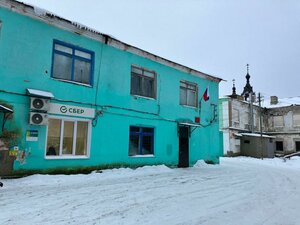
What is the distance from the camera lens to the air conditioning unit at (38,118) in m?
9.35

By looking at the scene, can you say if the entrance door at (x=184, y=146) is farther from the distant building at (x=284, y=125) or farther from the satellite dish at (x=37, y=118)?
the distant building at (x=284, y=125)

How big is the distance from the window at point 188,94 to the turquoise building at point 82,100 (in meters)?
0.12

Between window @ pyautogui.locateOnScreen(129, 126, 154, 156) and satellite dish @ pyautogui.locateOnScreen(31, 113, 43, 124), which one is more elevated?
satellite dish @ pyautogui.locateOnScreen(31, 113, 43, 124)

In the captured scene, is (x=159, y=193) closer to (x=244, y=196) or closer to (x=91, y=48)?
(x=244, y=196)

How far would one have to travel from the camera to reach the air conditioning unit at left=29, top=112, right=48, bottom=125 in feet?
30.7

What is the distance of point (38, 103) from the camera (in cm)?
950

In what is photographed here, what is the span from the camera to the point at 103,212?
572 cm

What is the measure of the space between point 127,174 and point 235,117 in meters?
20.8

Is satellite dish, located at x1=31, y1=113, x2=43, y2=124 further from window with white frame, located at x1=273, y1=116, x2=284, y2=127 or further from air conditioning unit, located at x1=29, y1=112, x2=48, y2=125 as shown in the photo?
window with white frame, located at x1=273, y1=116, x2=284, y2=127

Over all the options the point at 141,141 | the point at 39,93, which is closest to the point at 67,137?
the point at 39,93

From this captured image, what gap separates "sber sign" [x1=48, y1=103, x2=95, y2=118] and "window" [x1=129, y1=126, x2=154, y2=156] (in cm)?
262

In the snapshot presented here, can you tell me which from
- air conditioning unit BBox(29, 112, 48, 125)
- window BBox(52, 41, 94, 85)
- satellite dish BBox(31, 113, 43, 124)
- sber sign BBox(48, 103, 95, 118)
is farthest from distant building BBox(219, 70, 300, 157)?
satellite dish BBox(31, 113, 43, 124)

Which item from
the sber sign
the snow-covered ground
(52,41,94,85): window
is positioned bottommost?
the snow-covered ground

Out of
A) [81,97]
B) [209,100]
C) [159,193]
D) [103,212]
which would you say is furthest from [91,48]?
[209,100]
